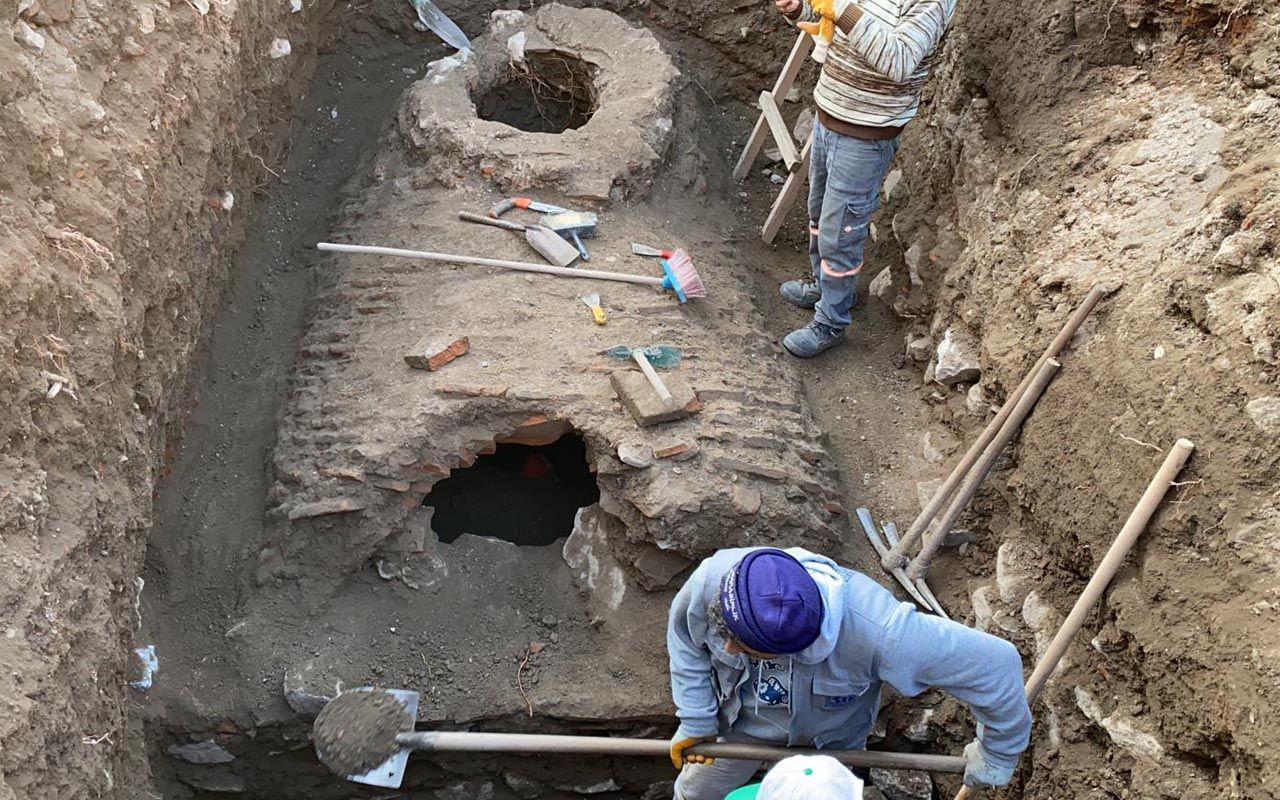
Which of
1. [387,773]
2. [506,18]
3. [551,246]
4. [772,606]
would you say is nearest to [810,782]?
[772,606]

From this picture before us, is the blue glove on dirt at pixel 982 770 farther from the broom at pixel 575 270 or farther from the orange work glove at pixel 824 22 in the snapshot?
the orange work glove at pixel 824 22

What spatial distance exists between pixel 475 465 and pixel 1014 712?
3039 mm

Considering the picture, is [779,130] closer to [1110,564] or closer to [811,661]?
[1110,564]

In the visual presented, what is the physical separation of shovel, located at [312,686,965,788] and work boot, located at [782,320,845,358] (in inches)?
95.4

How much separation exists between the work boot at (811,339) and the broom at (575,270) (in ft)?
1.97

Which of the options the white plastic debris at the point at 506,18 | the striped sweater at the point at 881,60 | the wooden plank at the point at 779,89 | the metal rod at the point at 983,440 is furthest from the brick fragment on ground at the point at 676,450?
the white plastic debris at the point at 506,18

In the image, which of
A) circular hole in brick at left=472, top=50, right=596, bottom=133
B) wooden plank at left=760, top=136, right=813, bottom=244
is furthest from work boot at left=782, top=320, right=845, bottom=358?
circular hole in brick at left=472, top=50, right=596, bottom=133

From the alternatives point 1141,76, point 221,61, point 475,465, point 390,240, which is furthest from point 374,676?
point 1141,76

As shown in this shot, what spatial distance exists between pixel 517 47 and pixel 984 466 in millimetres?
4079

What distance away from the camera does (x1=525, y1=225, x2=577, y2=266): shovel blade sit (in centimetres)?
530

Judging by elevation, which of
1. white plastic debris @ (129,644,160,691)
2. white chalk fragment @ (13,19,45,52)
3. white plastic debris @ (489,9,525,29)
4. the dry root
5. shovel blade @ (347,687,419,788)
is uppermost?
white chalk fragment @ (13,19,45,52)

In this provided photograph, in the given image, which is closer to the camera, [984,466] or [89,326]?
[89,326]

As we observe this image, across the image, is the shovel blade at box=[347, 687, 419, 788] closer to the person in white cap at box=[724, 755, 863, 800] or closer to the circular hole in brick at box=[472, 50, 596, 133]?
the person in white cap at box=[724, 755, 863, 800]

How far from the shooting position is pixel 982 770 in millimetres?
3420
